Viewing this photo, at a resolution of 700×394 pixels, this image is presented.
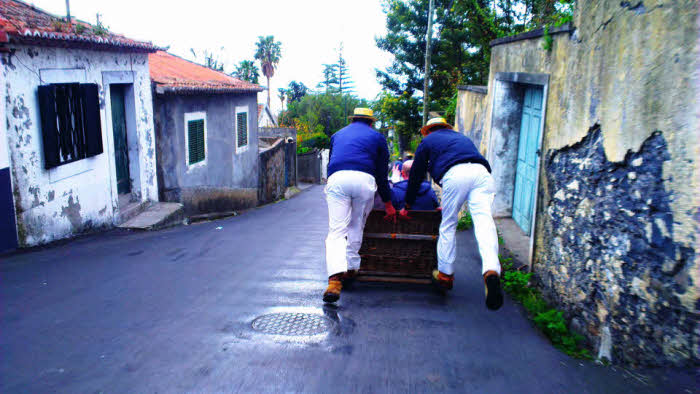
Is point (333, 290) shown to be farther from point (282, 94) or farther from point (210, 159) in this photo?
point (282, 94)

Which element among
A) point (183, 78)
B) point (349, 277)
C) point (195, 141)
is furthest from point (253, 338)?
point (183, 78)

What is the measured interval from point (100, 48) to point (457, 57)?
19948 millimetres

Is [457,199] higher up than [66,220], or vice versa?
[457,199]

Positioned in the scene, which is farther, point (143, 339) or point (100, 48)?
point (100, 48)

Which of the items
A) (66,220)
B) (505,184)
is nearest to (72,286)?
(66,220)

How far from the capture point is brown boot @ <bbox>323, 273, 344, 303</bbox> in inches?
181

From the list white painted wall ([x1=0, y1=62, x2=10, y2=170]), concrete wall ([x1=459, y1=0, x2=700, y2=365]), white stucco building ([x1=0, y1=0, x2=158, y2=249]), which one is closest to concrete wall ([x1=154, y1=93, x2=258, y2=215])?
white stucco building ([x1=0, y1=0, x2=158, y2=249])

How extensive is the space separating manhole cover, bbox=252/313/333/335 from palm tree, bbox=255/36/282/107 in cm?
5049

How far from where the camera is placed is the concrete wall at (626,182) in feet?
9.36

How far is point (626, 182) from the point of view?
3414 mm

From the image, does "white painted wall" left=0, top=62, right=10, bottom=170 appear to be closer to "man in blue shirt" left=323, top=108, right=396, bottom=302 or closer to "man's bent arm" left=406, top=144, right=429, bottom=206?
"man in blue shirt" left=323, top=108, right=396, bottom=302

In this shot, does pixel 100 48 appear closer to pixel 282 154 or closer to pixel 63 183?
pixel 63 183

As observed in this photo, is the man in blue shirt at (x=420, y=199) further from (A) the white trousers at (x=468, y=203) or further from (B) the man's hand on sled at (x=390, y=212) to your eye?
(A) the white trousers at (x=468, y=203)

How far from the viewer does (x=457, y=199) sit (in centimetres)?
478
